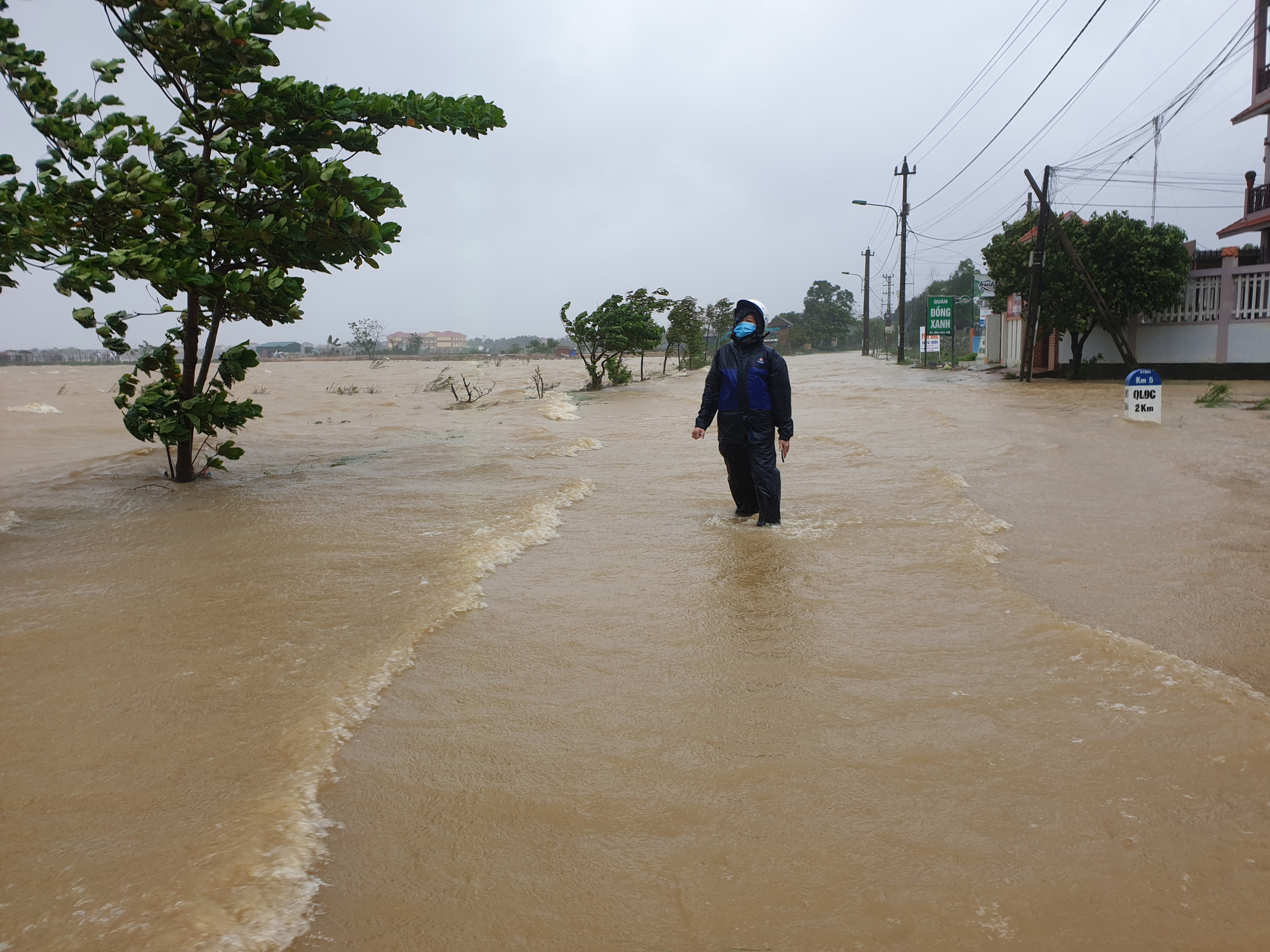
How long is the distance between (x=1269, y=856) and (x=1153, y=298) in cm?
2319

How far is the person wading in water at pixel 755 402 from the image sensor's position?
21.8ft

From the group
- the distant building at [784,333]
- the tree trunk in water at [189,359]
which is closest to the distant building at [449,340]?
the distant building at [784,333]

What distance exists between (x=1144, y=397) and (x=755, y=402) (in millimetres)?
9724

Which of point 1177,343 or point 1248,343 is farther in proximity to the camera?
point 1177,343

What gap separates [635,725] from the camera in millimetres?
3311

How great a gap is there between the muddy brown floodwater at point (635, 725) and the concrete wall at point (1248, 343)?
1763 cm

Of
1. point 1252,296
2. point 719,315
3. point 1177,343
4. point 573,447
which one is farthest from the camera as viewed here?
point 719,315

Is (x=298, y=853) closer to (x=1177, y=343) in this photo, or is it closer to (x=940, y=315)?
(x=1177, y=343)

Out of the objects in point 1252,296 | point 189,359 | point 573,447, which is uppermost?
point 1252,296

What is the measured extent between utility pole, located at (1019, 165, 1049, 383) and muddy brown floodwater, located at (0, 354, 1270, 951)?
53.2 ft

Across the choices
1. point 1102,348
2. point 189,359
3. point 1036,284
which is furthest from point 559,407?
point 1102,348

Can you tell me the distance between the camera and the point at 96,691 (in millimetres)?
3582

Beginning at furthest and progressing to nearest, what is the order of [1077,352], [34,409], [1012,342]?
[1012,342]
[1077,352]
[34,409]

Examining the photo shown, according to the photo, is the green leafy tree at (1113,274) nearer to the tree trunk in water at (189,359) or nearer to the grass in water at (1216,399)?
the grass in water at (1216,399)
